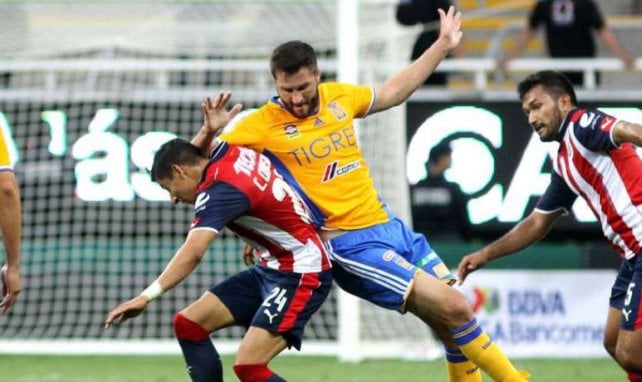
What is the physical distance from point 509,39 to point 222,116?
30.2ft

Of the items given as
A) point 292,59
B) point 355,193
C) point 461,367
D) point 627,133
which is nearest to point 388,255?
point 355,193

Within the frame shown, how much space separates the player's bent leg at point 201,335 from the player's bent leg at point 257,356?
34 centimetres

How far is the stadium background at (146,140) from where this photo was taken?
12.6m

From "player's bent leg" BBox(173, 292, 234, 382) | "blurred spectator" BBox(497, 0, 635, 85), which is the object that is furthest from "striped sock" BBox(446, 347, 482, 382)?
"blurred spectator" BBox(497, 0, 635, 85)

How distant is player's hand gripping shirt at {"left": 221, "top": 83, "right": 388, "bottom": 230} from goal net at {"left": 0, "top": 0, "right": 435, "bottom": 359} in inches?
166

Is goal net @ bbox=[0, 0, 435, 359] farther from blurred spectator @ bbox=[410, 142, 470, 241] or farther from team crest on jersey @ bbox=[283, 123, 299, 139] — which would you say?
team crest on jersey @ bbox=[283, 123, 299, 139]

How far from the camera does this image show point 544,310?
1269 centimetres

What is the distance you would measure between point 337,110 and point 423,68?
548 millimetres

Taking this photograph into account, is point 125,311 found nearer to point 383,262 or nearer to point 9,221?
point 9,221

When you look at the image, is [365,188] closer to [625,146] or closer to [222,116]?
[222,116]

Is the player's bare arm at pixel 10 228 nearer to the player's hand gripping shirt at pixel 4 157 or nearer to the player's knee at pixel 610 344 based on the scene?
the player's hand gripping shirt at pixel 4 157

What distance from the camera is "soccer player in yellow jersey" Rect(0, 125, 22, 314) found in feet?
23.1

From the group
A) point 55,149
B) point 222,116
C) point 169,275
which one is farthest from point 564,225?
point 169,275

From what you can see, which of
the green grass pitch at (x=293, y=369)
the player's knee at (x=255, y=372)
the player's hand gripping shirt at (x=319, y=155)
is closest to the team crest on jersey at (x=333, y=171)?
the player's hand gripping shirt at (x=319, y=155)
